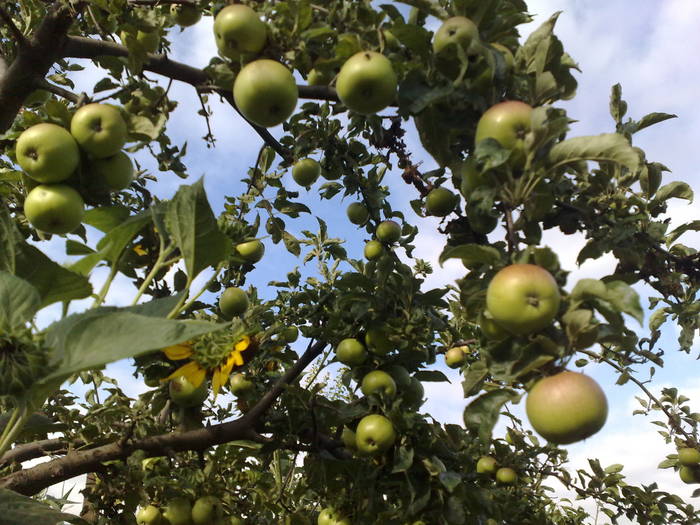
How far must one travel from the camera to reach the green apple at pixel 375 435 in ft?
7.09

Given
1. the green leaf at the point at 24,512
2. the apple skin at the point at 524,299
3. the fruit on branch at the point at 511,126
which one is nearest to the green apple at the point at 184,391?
the green leaf at the point at 24,512

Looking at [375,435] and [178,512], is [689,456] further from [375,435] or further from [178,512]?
[178,512]

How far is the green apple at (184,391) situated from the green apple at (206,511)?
457mm

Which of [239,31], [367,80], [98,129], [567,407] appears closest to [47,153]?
[98,129]

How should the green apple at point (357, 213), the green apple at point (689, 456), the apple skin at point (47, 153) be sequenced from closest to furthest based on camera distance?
the apple skin at point (47, 153)
the green apple at point (357, 213)
the green apple at point (689, 456)

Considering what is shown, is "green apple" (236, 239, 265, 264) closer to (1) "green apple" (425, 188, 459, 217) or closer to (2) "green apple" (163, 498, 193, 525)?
(1) "green apple" (425, 188, 459, 217)

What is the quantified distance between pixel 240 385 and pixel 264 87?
195 cm

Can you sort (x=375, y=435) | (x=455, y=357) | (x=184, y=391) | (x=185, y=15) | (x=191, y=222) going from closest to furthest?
(x=191, y=222), (x=375, y=435), (x=184, y=391), (x=185, y=15), (x=455, y=357)

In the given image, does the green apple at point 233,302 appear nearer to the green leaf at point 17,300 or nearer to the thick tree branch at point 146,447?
the thick tree branch at point 146,447

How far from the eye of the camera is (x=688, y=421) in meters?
3.72

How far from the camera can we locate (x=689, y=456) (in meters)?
3.59

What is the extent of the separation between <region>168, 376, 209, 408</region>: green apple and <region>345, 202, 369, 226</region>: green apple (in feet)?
4.17

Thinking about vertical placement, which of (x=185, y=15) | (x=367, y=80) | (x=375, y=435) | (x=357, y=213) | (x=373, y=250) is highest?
(x=185, y=15)

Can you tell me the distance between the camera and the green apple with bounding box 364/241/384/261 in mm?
3105
